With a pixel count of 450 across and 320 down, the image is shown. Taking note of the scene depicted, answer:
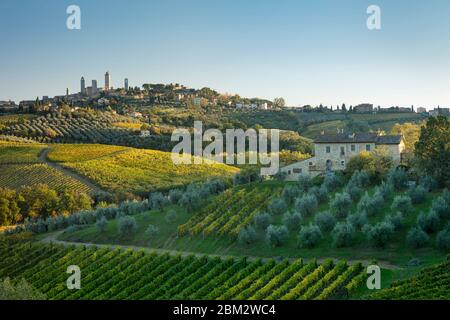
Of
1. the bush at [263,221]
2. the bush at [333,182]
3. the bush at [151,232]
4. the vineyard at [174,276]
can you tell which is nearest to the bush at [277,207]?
the bush at [263,221]

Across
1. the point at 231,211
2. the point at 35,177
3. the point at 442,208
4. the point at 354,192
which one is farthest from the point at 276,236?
the point at 35,177

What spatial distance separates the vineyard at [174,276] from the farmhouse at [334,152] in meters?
19.4

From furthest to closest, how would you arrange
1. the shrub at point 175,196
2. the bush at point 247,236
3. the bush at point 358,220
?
1. the shrub at point 175,196
2. the bush at point 247,236
3. the bush at point 358,220

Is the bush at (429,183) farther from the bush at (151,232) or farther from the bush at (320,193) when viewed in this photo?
the bush at (151,232)

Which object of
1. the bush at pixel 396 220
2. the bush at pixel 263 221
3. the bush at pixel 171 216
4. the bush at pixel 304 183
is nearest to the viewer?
the bush at pixel 396 220

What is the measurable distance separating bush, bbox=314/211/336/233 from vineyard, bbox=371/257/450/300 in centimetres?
1076

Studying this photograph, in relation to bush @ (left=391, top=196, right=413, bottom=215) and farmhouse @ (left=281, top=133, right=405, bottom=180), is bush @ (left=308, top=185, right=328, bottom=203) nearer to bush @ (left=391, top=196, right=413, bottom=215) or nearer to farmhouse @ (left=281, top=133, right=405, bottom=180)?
bush @ (left=391, top=196, right=413, bottom=215)

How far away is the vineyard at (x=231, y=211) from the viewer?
41.2 m

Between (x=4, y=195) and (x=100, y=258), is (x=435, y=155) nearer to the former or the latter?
(x=100, y=258)

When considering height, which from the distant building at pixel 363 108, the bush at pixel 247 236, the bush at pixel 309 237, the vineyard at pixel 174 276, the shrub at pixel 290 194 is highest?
the distant building at pixel 363 108

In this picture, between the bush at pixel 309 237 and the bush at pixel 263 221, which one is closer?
the bush at pixel 309 237

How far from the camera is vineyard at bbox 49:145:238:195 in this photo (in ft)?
230

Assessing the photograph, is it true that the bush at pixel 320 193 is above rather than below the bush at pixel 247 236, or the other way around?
above
